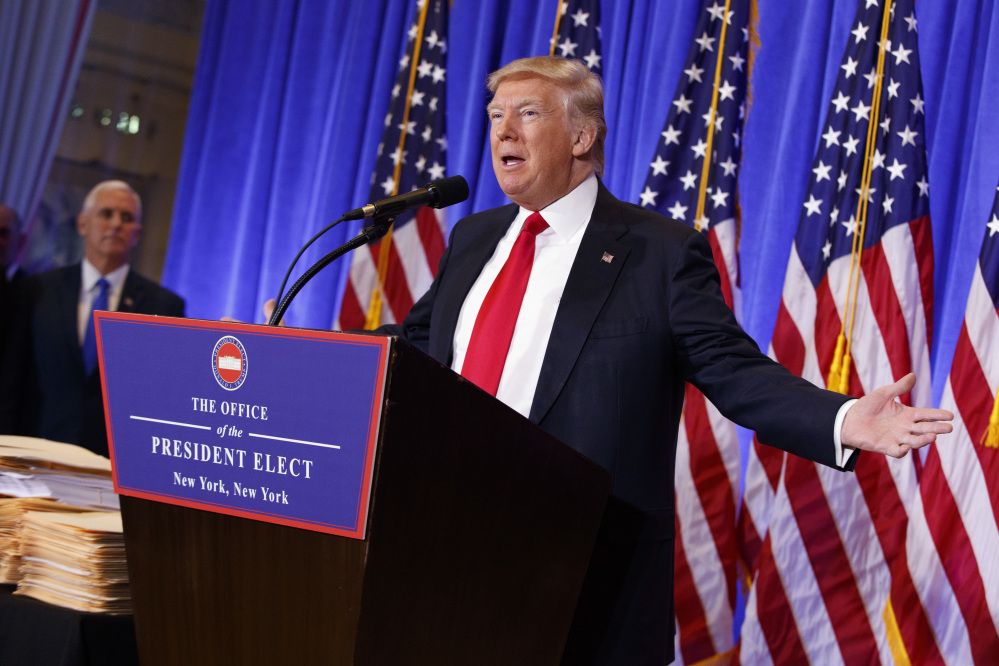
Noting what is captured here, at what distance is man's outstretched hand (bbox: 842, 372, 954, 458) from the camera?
1262 millimetres

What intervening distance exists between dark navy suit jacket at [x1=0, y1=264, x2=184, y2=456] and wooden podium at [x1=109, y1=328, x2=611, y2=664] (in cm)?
312

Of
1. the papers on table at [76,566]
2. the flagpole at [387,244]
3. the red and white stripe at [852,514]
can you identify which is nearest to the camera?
the papers on table at [76,566]

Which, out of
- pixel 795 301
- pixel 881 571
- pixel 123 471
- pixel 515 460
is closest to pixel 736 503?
pixel 881 571

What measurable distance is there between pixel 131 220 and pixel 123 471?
333 centimetres

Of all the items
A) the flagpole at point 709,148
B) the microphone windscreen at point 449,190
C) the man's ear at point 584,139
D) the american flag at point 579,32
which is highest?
the american flag at point 579,32

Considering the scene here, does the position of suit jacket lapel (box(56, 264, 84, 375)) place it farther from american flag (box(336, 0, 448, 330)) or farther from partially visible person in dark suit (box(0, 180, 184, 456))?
american flag (box(336, 0, 448, 330))

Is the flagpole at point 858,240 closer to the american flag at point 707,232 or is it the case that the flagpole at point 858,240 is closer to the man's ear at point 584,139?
the american flag at point 707,232

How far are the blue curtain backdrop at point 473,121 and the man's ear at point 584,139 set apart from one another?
5.71 ft

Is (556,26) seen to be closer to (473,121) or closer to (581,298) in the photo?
(473,121)

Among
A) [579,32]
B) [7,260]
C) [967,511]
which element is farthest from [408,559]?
[7,260]

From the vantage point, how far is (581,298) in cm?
171

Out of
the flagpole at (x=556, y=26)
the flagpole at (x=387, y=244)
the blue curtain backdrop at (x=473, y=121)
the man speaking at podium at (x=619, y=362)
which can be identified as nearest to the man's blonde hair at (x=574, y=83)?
the man speaking at podium at (x=619, y=362)

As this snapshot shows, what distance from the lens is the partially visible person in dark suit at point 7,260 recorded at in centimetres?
421

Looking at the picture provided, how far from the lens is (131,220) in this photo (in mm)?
4262
